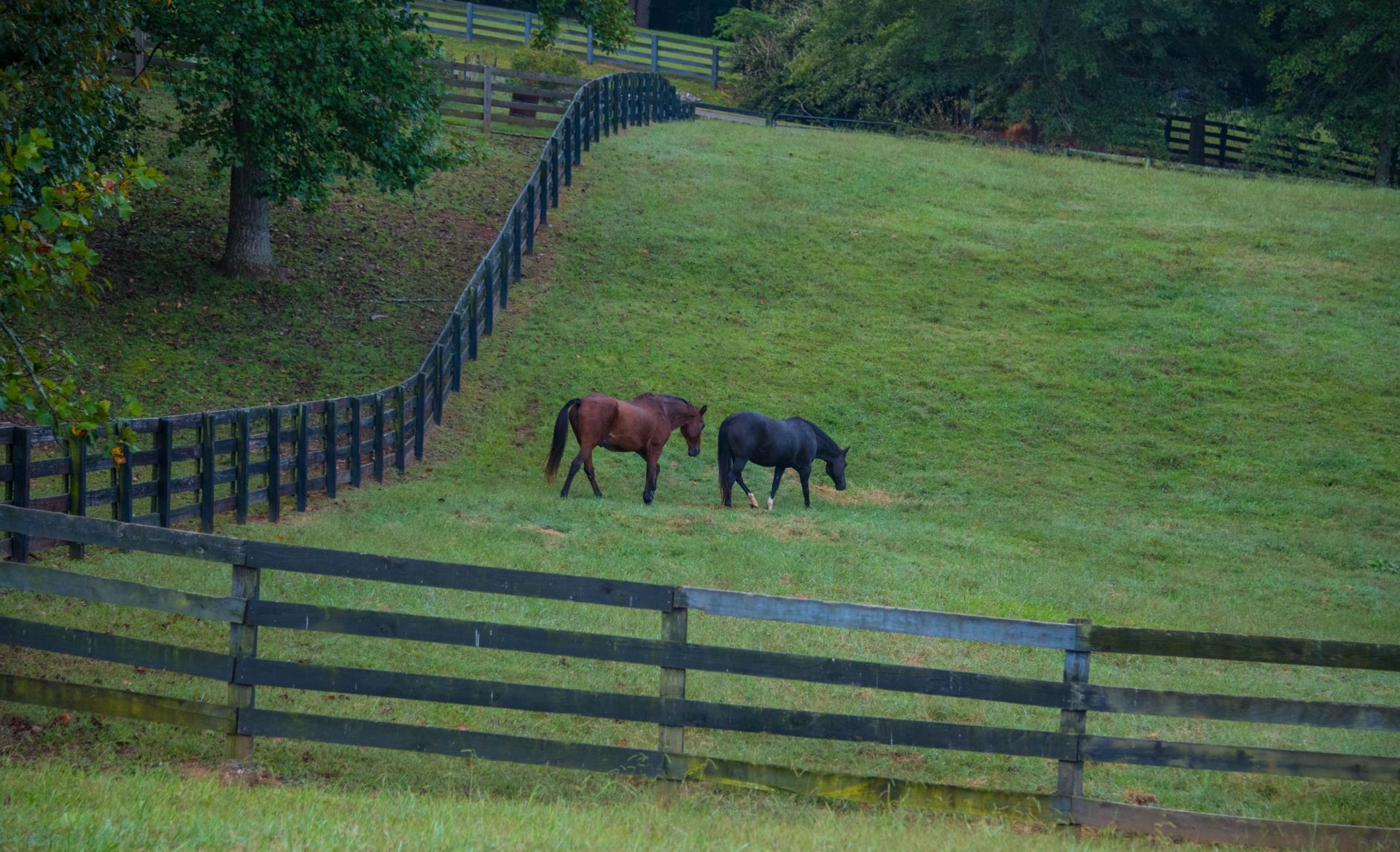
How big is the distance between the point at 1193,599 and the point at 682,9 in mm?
66246

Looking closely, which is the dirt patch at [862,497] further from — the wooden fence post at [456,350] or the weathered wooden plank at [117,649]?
the weathered wooden plank at [117,649]

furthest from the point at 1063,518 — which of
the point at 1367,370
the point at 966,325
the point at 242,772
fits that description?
the point at 242,772

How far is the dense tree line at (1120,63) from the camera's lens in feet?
135

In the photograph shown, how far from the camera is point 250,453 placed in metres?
13.4

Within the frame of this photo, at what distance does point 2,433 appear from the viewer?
415 inches

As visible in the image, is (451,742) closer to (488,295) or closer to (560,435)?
(560,435)

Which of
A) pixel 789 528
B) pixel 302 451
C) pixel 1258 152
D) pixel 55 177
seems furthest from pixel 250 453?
pixel 1258 152

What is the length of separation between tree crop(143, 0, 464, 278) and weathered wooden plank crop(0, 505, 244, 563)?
509 inches

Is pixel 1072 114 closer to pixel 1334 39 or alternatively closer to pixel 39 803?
pixel 1334 39

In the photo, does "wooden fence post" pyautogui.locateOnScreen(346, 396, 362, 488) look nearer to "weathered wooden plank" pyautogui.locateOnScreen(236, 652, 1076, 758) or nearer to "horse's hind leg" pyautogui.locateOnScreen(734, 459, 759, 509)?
"horse's hind leg" pyautogui.locateOnScreen(734, 459, 759, 509)

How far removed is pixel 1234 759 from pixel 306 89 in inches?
659

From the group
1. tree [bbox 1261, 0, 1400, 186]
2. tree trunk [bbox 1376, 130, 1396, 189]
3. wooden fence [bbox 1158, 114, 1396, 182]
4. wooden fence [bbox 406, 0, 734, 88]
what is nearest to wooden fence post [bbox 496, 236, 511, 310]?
tree [bbox 1261, 0, 1400, 186]

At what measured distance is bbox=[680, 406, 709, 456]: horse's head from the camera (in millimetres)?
17859

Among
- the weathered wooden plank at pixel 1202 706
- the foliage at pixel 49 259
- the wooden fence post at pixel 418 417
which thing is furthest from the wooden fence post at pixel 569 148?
the weathered wooden plank at pixel 1202 706
